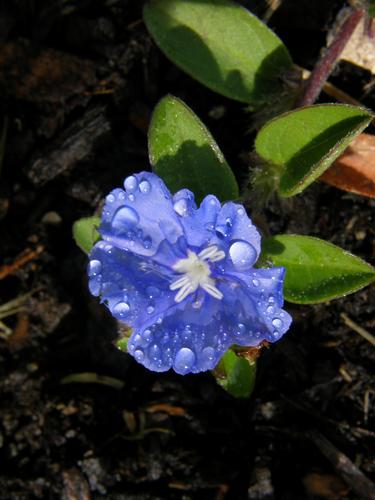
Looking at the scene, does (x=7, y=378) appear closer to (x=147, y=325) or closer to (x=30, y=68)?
(x=147, y=325)

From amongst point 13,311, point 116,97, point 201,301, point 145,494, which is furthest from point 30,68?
point 145,494

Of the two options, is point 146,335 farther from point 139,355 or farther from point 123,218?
point 123,218

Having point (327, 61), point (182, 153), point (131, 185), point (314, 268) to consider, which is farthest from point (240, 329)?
point (327, 61)

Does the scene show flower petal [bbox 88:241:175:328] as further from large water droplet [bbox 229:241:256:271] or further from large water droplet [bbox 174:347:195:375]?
large water droplet [bbox 229:241:256:271]

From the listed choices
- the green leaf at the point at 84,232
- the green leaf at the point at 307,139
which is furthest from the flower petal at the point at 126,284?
the green leaf at the point at 307,139

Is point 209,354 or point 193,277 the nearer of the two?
point 209,354

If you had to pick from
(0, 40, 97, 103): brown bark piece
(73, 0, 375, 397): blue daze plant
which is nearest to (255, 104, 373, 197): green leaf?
(73, 0, 375, 397): blue daze plant
